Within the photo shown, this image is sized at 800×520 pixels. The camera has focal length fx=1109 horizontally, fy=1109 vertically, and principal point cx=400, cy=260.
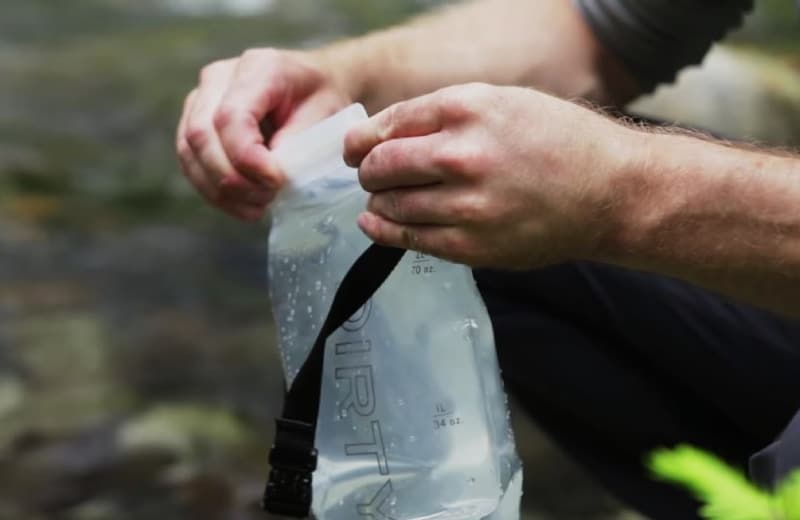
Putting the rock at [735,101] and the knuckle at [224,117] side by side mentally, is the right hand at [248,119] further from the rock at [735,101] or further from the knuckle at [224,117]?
the rock at [735,101]

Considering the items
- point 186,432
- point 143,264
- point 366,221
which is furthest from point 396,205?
point 143,264

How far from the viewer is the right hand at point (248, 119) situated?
1119 mm

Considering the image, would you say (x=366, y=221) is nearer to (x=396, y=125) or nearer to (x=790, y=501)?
(x=396, y=125)

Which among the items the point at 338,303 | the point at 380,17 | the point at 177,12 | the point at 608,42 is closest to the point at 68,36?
the point at 177,12

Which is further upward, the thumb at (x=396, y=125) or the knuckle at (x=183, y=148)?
the knuckle at (x=183, y=148)

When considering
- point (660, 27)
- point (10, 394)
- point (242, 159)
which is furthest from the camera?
point (10, 394)

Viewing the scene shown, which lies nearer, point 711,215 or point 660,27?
point 711,215

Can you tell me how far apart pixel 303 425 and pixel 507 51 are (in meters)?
0.80

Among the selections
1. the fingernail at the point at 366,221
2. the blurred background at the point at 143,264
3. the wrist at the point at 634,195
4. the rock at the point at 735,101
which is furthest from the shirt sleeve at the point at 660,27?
the rock at the point at 735,101

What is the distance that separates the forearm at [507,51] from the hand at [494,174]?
66 centimetres

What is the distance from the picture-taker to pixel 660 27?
4.97 feet

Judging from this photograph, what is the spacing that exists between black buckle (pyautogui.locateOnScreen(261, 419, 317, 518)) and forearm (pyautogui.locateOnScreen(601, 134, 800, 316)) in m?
0.30

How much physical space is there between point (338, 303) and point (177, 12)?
16.9 feet

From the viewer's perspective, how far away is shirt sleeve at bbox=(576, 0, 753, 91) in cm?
151
